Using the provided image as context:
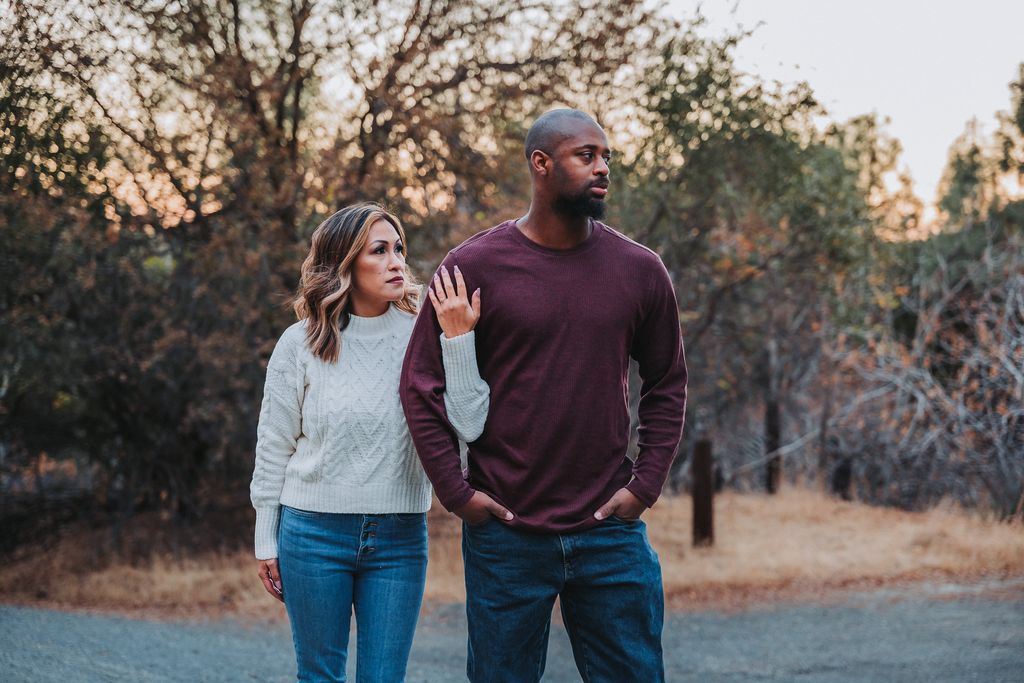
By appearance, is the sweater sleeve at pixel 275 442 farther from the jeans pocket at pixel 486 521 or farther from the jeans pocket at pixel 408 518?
the jeans pocket at pixel 486 521

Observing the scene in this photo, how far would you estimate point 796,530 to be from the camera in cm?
1102

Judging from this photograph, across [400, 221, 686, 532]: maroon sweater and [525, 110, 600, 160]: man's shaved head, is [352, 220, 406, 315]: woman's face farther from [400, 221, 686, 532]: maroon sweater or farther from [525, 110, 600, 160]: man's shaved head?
[525, 110, 600, 160]: man's shaved head

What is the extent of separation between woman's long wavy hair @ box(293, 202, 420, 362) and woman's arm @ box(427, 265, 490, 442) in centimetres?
43

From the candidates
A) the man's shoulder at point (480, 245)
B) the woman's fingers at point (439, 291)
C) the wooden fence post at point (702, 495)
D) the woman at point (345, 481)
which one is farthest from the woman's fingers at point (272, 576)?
the wooden fence post at point (702, 495)

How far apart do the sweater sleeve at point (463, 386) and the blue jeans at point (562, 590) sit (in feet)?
0.89

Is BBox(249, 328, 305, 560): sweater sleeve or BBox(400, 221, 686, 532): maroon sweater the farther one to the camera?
BBox(249, 328, 305, 560): sweater sleeve

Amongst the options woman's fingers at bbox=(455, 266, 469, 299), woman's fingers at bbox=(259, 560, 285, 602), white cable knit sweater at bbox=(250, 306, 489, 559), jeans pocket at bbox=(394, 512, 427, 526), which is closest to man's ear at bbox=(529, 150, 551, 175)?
woman's fingers at bbox=(455, 266, 469, 299)

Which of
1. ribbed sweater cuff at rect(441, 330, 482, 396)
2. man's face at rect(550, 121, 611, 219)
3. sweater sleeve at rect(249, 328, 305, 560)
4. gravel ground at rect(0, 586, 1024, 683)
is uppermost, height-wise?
man's face at rect(550, 121, 611, 219)

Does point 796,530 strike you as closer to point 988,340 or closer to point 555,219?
point 988,340

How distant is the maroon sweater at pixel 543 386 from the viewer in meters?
2.58

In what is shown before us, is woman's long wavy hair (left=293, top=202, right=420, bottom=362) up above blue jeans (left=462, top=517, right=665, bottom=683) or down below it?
above

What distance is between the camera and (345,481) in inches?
109

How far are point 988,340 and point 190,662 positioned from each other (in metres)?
9.09

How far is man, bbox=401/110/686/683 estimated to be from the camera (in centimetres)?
258
